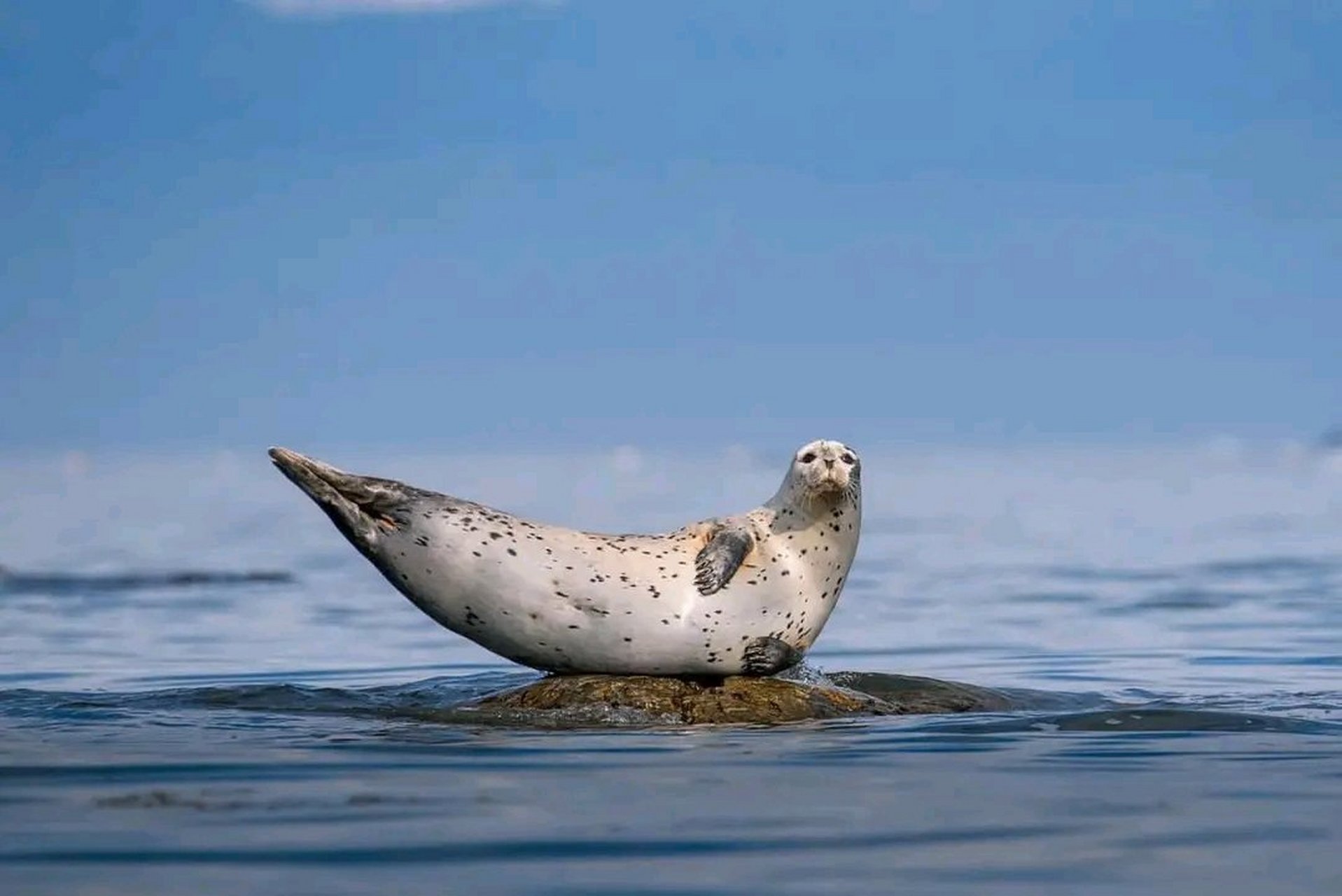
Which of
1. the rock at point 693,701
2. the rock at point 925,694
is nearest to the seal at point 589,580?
the rock at point 693,701

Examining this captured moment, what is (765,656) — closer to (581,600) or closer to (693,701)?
(693,701)

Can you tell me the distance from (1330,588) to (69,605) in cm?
1349

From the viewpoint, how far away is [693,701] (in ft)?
39.1

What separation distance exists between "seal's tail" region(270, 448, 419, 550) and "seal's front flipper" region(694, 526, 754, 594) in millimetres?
1566

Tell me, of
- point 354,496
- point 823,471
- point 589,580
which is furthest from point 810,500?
point 354,496

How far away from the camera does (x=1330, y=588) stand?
2583 cm

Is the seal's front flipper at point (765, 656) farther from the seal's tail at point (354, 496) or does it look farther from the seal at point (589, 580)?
the seal's tail at point (354, 496)

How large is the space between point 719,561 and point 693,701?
76cm

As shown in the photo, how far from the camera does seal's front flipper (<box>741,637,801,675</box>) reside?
40.6 feet

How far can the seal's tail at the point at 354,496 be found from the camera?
12320 mm

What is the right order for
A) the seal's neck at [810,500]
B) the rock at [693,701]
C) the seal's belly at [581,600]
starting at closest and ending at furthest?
1. the rock at [693,701]
2. the seal's belly at [581,600]
3. the seal's neck at [810,500]

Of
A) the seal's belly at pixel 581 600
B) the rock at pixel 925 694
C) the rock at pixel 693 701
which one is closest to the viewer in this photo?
the rock at pixel 693 701

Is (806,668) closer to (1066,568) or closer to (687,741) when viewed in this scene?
(687,741)

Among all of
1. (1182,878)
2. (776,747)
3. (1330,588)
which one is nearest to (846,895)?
(1182,878)
